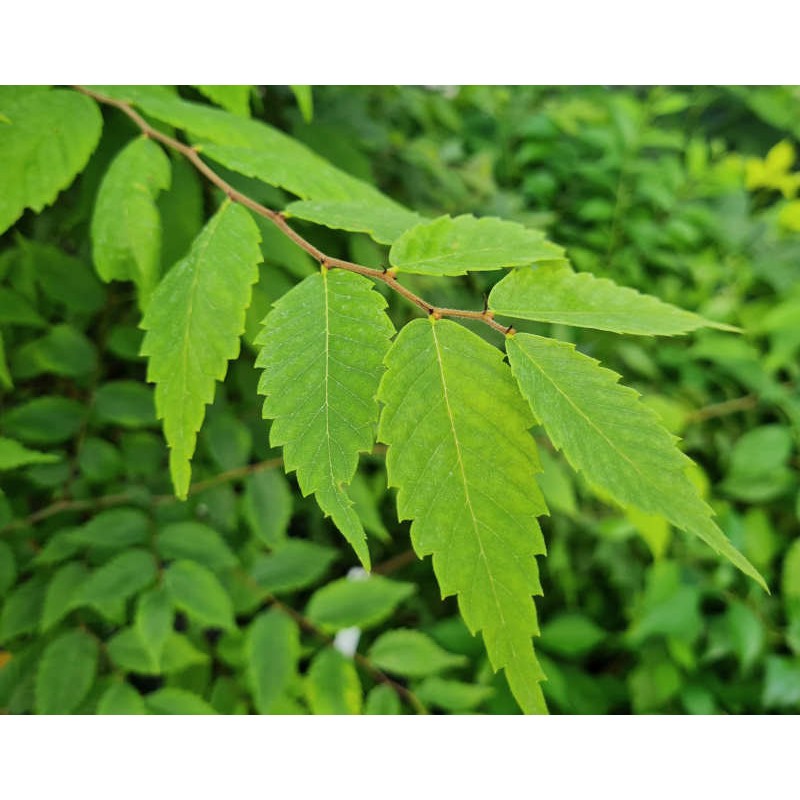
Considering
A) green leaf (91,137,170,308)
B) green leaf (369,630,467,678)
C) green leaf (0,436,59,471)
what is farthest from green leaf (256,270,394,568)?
green leaf (369,630,467,678)

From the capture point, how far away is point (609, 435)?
338 mm

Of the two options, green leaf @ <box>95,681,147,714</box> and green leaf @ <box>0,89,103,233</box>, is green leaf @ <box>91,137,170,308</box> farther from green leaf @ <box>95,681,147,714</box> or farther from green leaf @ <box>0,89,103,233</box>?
green leaf @ <box>95,681,147,714</box>

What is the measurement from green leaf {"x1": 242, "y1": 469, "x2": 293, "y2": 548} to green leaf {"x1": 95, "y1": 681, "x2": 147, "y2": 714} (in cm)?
20

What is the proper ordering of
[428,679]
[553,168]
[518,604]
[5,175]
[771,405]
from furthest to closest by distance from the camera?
[553,168], [771,405], [428,679], [5,175], [518,604]

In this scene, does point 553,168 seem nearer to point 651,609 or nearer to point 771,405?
point 771,405

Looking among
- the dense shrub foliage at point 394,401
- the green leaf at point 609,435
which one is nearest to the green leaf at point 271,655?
the dense shrub foliage at point 394,401

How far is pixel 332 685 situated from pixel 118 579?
0.26 meters

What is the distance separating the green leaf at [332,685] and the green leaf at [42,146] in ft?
1.81

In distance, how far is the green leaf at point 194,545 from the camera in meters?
0.72

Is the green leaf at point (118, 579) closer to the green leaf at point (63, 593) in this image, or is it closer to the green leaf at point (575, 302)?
the green leaf at point (63, 593)

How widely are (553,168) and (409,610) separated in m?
0.90

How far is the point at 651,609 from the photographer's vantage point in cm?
99

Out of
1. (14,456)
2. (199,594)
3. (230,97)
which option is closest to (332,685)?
(199,594)

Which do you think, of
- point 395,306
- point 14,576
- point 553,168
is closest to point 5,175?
point 14,576
